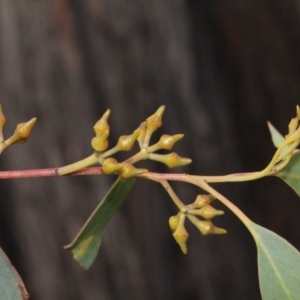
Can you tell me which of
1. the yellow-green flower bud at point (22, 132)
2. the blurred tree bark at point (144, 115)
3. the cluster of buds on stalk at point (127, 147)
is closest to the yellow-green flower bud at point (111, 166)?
the cluster of buds on stalk at point (127, 147)

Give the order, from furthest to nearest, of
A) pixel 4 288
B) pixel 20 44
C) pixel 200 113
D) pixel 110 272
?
pixel 200 113 → pixel 110 272 → pixel 20 44 → pixel 4 288

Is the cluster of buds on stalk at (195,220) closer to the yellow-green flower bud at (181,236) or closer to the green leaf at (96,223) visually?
the yellow-green flower bud at (181,236)

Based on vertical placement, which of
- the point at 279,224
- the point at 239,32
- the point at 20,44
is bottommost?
the point at 279,224

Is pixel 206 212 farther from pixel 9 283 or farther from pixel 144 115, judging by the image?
pixel 144 115

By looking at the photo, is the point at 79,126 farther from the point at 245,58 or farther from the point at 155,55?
the point at 245,58

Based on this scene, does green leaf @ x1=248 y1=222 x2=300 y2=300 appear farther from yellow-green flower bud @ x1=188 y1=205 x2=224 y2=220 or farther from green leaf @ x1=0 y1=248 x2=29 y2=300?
green leaf @ x1=0 y1=248 x2=29 y2=300

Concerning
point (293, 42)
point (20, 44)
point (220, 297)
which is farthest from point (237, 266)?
point (20, 44)
